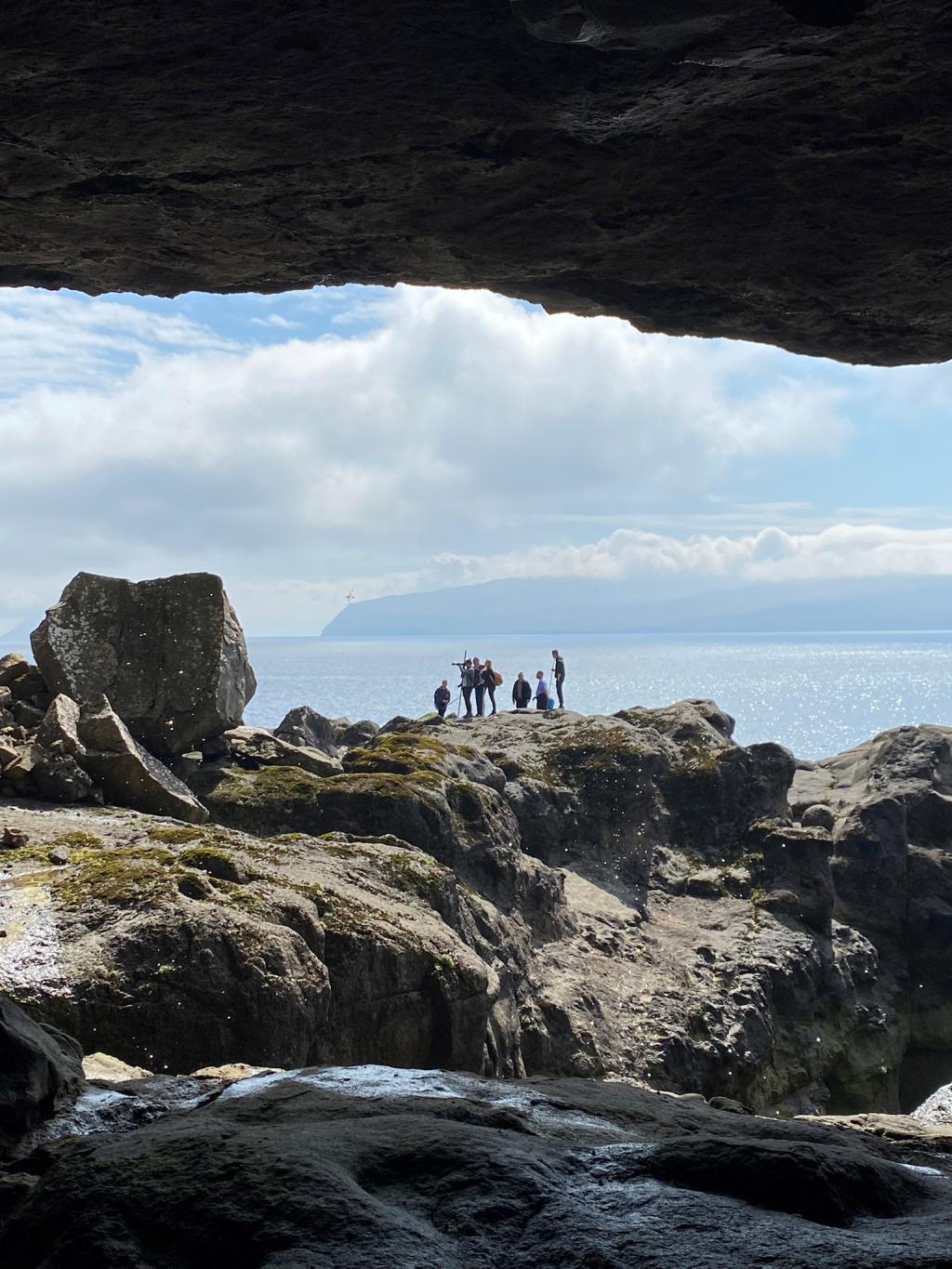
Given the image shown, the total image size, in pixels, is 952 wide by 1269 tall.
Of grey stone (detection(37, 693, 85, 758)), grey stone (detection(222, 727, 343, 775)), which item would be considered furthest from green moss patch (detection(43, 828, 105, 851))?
grey stone (detection(222, 727, 343, 775))

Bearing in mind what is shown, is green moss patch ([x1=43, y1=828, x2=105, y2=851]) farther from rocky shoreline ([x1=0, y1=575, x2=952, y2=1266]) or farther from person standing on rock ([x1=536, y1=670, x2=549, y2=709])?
person standing on rock ([x1=536, y1=670, x2=549, y2=709])

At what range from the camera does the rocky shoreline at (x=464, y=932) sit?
26.2 ft

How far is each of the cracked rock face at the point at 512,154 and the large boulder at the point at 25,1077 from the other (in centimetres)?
790

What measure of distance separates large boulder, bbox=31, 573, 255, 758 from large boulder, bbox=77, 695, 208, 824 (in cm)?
410

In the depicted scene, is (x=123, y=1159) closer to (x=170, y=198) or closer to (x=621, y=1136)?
(x=621, y=1136)

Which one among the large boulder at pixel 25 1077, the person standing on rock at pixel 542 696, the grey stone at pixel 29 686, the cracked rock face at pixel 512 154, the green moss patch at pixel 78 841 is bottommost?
the large boulder at pixel 25 1077

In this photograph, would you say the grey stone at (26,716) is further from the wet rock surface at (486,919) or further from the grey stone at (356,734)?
the grey stone at (356,734)

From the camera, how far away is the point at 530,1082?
11141 millimetres

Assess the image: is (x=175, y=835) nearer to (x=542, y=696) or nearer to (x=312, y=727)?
(x=312, y=727)

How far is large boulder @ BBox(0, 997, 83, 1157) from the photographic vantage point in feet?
27.3

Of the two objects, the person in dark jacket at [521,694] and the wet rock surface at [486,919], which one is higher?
the person in dark jacket at [521,694]

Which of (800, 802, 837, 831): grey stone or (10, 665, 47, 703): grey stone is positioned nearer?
(10, 665, 47, 703): grey stone

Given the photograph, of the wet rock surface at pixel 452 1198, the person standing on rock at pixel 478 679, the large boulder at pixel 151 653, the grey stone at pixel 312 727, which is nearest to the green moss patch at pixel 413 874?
the large boulder at pixel 151 653

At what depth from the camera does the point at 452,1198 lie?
678 cm
